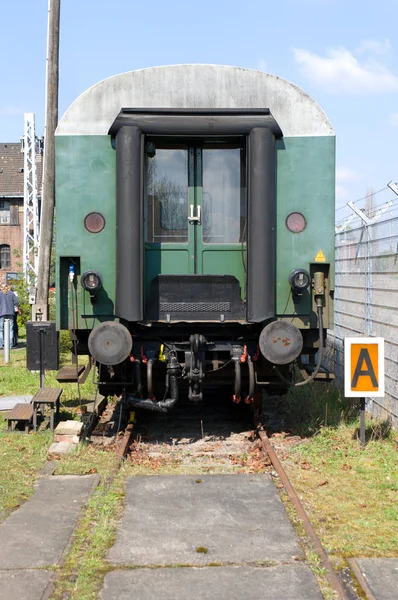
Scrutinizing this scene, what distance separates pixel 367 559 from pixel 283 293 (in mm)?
3548

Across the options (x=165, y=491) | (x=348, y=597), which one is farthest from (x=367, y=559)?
(x=165, y=491)

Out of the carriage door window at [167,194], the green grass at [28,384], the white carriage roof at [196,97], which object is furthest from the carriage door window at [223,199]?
the green grass at [28,384]

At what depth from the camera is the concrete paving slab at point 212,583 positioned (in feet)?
13.8

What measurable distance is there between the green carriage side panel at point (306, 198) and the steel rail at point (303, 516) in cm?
143

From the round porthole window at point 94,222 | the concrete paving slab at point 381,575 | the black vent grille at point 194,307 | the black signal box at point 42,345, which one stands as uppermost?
the round porthole window at point 94,222

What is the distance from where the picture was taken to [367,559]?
15.7 feet

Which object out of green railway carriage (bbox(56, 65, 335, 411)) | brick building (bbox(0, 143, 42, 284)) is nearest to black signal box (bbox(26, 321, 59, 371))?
green railway carriage (bbox(56, 65, 335, 411))

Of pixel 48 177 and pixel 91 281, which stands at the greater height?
pixel 48 177

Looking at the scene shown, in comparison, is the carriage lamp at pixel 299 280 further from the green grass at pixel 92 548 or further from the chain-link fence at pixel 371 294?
the green grass at pixel 92 548

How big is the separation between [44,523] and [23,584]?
1.14 metres

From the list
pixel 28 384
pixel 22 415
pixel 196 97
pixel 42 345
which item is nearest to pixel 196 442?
pixel 22 415

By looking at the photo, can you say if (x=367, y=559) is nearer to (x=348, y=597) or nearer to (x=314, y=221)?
(x=348, y=597)

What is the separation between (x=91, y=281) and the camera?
767 cm

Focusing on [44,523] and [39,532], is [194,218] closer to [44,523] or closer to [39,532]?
[44,523]
